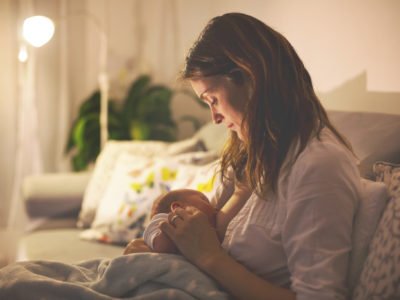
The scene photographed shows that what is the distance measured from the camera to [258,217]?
1.26 m

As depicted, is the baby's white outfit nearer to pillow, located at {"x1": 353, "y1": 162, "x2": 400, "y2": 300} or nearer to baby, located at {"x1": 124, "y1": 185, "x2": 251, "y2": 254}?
baby, located at {"x1": 124, "y1": 185, "x2": 251, "y2": 254}

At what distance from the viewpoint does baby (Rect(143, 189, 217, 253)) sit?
146cm

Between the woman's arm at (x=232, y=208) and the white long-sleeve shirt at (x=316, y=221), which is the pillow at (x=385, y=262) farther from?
the woman's arm at (x=232, y=208)

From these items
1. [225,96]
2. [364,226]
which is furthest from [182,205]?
[364,226]

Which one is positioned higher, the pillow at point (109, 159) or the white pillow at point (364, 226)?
the white pillow at point (364, 226)

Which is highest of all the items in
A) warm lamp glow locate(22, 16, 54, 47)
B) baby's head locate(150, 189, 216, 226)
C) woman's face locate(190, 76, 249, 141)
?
warm lamp glow locate(22, 16, 54, 47)

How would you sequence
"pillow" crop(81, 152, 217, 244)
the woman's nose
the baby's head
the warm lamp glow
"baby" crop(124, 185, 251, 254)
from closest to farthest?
the woman's nose < "baby" crop(124, 185, 251, 254) < the baby's head < "pillow" crop(81, 152, 217, 244) < the warm lamp glow

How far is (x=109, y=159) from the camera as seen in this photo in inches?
109

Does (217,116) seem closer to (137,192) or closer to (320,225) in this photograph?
(320,225)

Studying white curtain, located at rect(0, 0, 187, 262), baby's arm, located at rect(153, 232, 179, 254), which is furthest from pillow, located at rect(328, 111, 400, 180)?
white curtain, located at rect(0, 0, 187, 262)

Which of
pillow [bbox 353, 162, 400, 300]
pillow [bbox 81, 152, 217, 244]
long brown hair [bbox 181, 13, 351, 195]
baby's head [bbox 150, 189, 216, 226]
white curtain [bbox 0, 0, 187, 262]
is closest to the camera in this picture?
pillow [bbox 353, 162, 400, 300]

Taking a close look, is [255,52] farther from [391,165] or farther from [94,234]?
[94,234]

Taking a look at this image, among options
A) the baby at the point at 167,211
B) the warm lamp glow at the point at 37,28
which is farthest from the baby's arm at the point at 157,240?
the warm lamp glow at the point at 37,28

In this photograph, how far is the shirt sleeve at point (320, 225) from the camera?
1.10m
